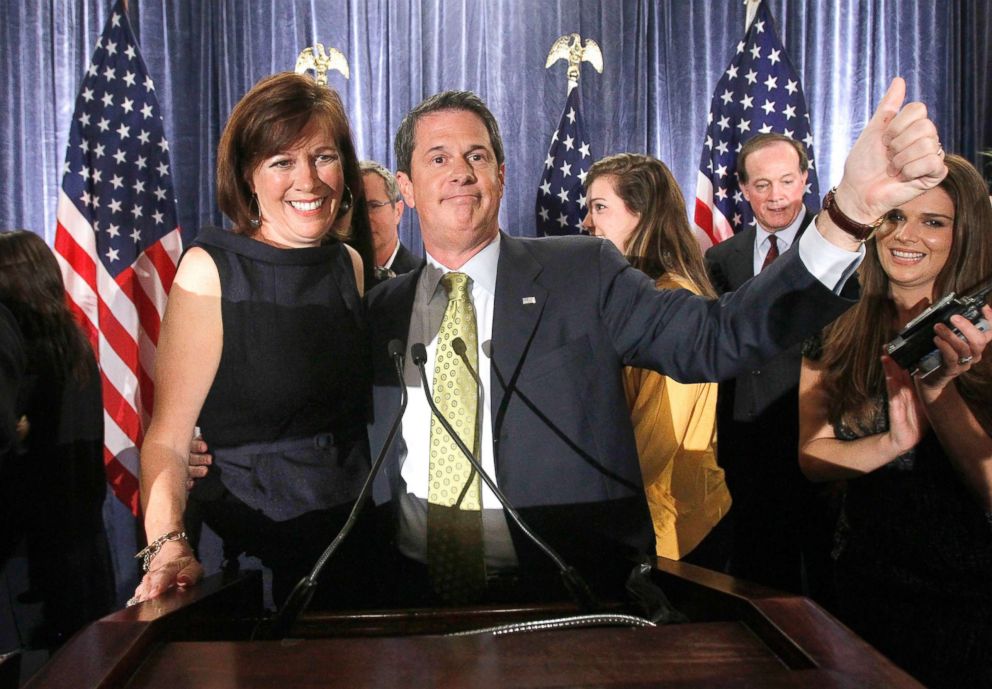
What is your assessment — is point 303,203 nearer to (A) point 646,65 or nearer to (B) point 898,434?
(B) point 898,434

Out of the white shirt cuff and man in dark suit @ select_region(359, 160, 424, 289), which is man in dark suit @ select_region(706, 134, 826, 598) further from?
the white shirt cuff

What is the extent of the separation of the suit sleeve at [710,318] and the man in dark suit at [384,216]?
6.55ft

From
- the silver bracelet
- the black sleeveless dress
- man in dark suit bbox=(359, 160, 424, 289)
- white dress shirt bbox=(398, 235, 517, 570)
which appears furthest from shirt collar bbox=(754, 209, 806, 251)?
the silver bracelet

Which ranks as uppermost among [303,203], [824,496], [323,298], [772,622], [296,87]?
[296,87]

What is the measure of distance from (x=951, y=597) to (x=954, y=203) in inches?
32.8

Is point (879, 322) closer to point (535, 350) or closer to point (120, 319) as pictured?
point (535, 350)

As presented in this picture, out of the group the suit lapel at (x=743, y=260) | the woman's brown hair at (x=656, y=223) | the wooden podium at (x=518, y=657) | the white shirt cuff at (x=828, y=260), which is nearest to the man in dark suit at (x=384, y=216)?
the woman's brown hair at (x=656, y=223)

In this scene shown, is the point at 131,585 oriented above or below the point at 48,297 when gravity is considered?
below

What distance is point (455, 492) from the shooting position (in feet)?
5.08

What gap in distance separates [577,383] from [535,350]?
95 mm

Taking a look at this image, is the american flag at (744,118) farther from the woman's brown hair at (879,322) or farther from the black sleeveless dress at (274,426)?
the black sleeveless dress at (274,426)

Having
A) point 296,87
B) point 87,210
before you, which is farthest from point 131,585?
point 296,87

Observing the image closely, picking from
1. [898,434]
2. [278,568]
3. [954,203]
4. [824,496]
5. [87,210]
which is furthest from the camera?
[87,210]

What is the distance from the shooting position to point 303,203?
172cm
